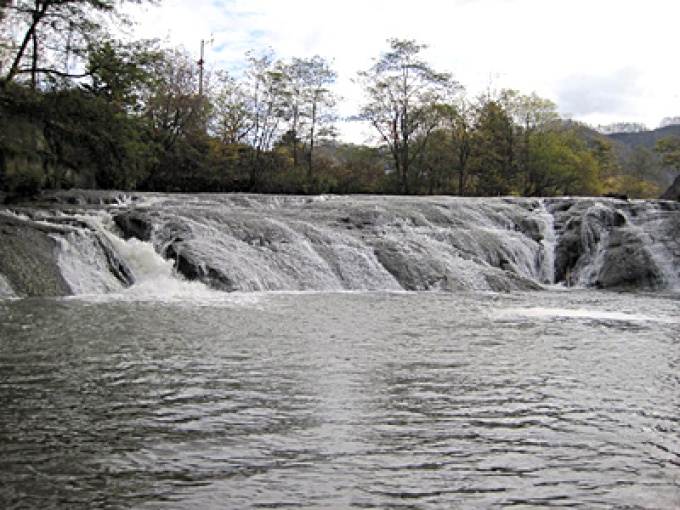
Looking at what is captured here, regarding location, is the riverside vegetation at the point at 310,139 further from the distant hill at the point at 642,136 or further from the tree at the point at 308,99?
the distant hill at the point at 642,136

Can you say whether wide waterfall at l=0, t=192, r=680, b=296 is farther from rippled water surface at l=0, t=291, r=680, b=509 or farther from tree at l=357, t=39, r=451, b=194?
tree at l=357, t=39, r=451, b=194

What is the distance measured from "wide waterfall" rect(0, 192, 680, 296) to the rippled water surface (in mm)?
4072

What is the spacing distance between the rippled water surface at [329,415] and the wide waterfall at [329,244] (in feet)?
13.4

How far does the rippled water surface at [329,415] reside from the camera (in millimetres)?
3299

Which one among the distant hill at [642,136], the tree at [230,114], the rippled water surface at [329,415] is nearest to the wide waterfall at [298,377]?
the rippled water surface at [329,415]

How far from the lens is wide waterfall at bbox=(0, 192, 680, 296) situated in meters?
12.7

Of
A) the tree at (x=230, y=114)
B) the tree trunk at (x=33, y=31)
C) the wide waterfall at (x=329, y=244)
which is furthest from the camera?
the tree at (x=230, y=114)

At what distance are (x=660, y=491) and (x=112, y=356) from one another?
4.87m

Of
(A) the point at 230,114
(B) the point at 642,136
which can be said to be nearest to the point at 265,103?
(A) the point at 230,114

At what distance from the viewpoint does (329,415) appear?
461 cm

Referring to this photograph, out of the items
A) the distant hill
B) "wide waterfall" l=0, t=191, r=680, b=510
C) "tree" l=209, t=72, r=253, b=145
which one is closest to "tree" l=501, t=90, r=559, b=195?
"tree" l=209, t=72, r=253, b=145

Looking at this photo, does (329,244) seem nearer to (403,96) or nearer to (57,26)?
(57,26)

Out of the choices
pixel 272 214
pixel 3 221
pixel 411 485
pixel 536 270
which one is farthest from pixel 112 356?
pixel 536 270

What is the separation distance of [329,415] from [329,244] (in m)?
11.8
